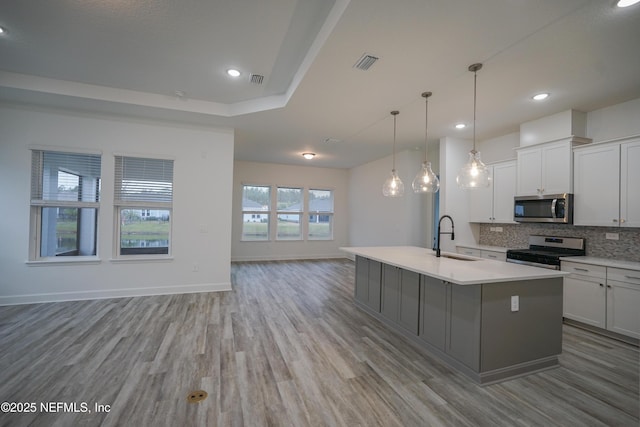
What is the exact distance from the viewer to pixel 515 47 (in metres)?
2.40

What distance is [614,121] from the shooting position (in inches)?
140

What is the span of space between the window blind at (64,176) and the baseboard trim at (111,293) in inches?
55.6

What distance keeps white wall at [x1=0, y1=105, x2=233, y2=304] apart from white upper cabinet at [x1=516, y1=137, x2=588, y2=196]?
15.7 feet

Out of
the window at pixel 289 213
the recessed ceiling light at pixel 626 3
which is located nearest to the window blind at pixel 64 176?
the window at pixel 289 213

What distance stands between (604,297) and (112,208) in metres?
6.75

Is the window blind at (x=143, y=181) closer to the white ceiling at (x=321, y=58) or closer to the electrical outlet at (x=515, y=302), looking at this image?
the white ceiling at (x=321, y=58)

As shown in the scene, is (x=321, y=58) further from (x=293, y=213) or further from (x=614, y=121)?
(x=293, y=213)

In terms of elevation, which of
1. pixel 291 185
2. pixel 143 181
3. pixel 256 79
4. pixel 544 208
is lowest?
pixel 544 208

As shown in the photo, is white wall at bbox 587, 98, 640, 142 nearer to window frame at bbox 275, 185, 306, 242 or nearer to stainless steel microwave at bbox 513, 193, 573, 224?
stainless steel microwave at bbox 513, 193, 573, 224

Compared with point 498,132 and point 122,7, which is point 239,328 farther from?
point 498,132

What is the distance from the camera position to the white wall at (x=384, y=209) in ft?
20.6

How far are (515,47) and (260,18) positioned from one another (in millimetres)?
2230

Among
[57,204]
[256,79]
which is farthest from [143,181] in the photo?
[256,79]

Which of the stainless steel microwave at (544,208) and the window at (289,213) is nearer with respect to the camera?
the stainless steel microwave at (544,208)
